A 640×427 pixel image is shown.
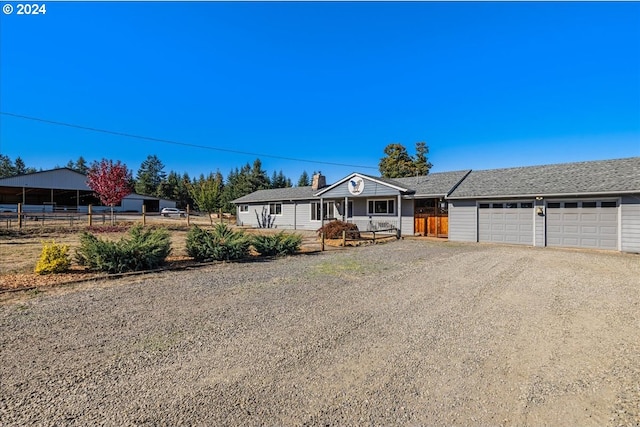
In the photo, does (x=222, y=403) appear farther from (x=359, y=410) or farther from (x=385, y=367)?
(x=385, y=367)

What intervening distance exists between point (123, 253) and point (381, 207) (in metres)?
15.9

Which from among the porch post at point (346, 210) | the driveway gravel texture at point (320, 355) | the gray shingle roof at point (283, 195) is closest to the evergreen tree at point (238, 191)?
the gray shingle roof at point (283, 195)

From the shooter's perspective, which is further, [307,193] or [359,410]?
[307,193]

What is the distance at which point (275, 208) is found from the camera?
28.1m

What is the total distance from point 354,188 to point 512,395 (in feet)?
59.9

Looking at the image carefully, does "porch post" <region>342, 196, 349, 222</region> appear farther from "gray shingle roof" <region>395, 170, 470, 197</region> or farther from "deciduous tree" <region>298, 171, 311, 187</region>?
"deciduous tree" <region>298, 171, 311, 187</region>

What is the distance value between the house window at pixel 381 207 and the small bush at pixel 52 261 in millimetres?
16662

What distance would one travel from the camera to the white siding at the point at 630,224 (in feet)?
41.1

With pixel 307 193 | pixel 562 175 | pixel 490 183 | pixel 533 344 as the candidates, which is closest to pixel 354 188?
pixel 307 193

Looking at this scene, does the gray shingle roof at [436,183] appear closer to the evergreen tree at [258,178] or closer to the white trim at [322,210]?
the white trim at [322,210]

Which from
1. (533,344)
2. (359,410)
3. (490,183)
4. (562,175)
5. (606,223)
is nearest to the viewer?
(359,410)

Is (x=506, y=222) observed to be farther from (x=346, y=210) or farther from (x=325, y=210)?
(x=325, y=210)

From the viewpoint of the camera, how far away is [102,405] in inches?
102

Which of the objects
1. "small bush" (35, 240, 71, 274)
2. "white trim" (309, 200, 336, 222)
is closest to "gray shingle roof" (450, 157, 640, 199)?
"white trim" (309, 200, 336, 222)
